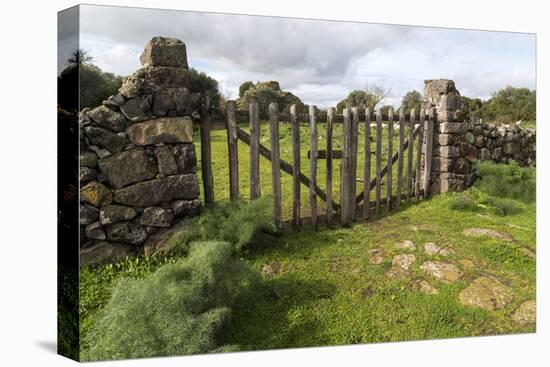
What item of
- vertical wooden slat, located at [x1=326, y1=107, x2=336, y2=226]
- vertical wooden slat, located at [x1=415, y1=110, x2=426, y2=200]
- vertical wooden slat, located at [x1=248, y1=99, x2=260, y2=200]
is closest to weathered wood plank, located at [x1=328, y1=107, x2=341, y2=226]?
vertical wooden slat, located at [x1=326, y1=107, x2=336, y2=226]

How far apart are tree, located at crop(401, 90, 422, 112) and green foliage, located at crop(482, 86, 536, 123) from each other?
2.77 feet

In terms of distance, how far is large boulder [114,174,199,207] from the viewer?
4.50 meters

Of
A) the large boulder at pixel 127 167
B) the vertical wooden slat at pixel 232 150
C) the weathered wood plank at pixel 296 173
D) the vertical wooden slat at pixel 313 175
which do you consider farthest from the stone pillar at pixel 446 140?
the large boulder at pixel 127 167

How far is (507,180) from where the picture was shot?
656cm

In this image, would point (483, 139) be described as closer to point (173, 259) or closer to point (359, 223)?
point (359, 223)

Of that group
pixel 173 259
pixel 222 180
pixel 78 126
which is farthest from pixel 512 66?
pixel 78 126

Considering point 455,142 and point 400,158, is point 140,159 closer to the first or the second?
point 400,158

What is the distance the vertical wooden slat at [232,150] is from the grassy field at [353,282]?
2.7 inches

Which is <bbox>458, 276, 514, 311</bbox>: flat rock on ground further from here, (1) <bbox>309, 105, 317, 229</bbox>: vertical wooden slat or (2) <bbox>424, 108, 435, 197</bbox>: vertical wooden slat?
(2) <bbox>424, 108, 435, 197</bbox>: vertical wooden slat

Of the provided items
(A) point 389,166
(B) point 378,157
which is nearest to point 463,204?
(A) point 389,166

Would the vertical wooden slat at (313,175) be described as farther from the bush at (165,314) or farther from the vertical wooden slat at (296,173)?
the bush at (165,314)

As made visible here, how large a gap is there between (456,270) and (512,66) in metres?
2.36

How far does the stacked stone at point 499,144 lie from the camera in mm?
6387

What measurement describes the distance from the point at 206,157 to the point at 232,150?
284 millimetres
